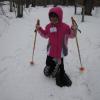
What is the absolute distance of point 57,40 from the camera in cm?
430

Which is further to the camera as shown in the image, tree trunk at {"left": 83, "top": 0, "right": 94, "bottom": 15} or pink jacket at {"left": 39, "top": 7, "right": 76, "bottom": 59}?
tree trunk at {"left": 83, "top": 0, "right": 94, "bottom": 15}

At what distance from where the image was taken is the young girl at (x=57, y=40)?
4078 mm

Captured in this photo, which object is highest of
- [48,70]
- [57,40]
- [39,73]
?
[57,40]

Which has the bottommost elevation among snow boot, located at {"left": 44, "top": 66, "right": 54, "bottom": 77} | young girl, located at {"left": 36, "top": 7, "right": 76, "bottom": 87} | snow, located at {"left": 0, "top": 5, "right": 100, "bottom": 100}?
snow, located at {"left": 0, "top": 5, "right": 100, "bottom": 100}

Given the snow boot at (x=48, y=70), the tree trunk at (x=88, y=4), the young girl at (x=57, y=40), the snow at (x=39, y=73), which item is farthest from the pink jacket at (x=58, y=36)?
the tree trunk at (x=88, y=4)

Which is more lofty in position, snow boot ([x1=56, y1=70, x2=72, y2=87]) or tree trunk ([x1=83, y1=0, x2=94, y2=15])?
tree trunk ([x1=83, y1=0, x2=94, y2=15])

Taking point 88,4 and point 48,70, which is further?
point 88,4

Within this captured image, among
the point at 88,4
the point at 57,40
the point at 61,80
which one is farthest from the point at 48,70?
the point at 88,4

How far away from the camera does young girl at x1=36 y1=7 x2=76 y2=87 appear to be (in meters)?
4.08

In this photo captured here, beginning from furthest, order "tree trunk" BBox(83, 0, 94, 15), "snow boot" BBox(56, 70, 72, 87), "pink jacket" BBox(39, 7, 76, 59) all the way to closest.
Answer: "tree trunk" BBox(83, 0, 94, 15), "snow boot" BBox(56, 70, 72, 87), "pink jacket" BBox(39, 7, 76, 59)

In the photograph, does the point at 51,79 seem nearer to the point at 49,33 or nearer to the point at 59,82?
the point at 59,82

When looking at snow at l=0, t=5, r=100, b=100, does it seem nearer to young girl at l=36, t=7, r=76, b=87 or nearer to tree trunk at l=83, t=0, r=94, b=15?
young girl at l=36, t=7, r=76, b=87

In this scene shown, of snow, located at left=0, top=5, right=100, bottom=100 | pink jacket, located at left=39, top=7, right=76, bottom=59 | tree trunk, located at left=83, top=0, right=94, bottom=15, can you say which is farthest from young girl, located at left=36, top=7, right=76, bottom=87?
tree trunk, located at left=83, top=0, right=94, bottom=15

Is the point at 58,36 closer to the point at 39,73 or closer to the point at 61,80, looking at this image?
the point at 61,80
